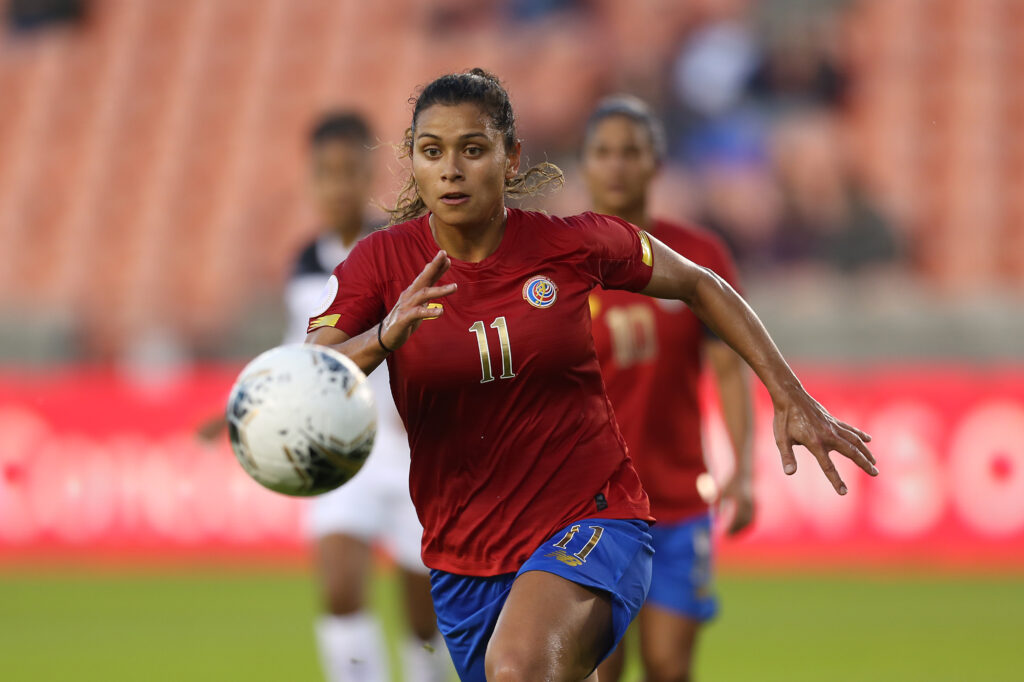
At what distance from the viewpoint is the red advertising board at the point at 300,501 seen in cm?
1260

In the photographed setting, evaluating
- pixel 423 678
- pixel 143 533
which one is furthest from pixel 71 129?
pixel 423 678

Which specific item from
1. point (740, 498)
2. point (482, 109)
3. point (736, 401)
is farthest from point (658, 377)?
point (482, 109)

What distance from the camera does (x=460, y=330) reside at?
14.8 ft

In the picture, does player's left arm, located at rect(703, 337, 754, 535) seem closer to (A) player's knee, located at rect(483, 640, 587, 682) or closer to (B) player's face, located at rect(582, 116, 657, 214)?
(B) player's face, located at rect(582, 116, 657, 214)

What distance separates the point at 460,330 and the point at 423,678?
3044 mm

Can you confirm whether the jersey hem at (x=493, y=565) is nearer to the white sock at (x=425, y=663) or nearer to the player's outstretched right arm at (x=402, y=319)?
the player's outstretched right arm at (x=402, y=319)

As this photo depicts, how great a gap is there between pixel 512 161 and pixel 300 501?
934 cm

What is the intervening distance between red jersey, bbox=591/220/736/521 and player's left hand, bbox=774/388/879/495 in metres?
1.80

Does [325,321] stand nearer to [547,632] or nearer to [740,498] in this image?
[547,632]

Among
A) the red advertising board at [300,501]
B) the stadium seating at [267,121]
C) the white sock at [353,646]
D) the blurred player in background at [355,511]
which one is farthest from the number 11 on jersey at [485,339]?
the stadium seating at [267,121]

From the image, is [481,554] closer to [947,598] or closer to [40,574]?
[947,598]

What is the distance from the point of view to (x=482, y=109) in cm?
457

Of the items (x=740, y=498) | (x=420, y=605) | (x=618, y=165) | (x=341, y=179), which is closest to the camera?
(x=618, y=165)

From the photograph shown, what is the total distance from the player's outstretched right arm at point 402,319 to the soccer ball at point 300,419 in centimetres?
8
